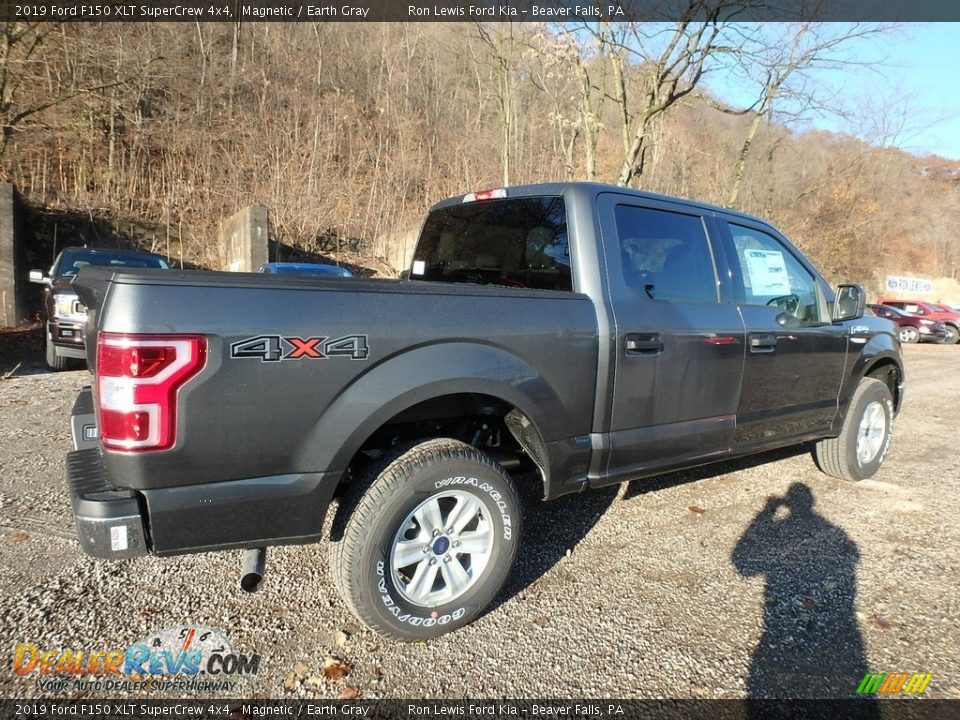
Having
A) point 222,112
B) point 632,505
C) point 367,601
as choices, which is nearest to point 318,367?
point 367,601

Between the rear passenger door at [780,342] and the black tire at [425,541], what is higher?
the rear passenger door at [780,342]

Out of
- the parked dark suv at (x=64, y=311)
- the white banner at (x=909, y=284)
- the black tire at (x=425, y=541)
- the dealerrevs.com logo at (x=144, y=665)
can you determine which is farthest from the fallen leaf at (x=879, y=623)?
the white banner at (x=909, y=284)

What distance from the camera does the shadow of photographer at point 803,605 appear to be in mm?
2436

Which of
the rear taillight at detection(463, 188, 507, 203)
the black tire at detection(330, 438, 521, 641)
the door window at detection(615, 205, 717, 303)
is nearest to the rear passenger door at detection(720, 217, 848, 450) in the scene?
the door window at detection(615, 205, 717, 303)

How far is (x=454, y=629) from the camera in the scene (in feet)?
8.82

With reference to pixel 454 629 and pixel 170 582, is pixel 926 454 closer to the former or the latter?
pixel 454 629

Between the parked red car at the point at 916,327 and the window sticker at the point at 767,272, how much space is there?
1928 centimetres

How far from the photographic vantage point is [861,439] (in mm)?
4820

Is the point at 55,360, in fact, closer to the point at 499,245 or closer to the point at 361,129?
the point at 499,245

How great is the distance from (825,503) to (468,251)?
3.11 m

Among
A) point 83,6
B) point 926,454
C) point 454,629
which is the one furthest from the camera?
point 83,6

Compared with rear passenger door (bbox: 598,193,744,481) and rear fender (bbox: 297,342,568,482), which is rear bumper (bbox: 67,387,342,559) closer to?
rear fender (bbox: 297,342,568,482)

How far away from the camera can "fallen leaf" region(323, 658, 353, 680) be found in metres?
2.39

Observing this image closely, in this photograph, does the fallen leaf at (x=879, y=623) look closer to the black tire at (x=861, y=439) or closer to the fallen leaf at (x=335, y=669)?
Result: the black tire at (x=861, y=439)
